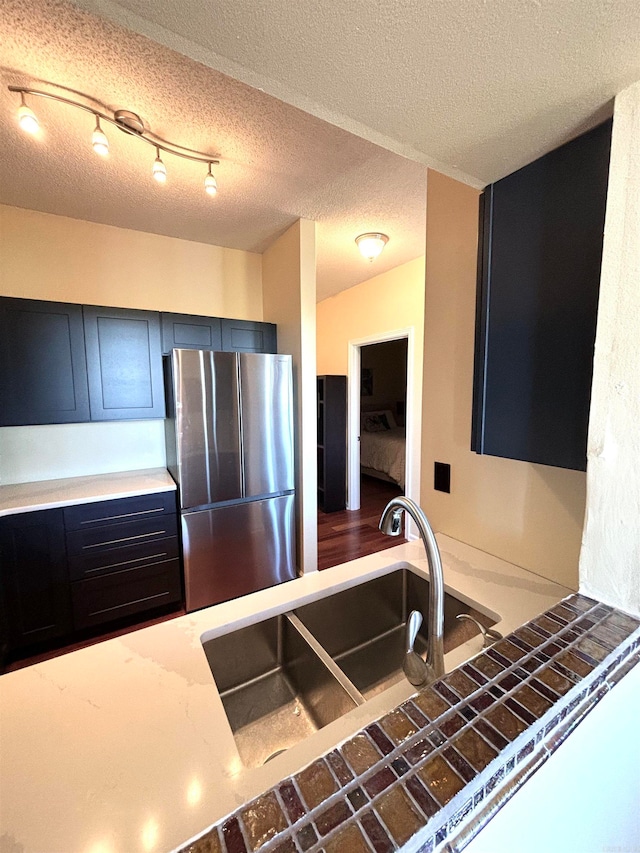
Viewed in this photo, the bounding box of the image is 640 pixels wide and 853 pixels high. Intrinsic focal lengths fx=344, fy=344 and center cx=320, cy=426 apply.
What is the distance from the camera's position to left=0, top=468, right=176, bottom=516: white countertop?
194 centimetres

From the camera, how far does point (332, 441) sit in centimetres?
422

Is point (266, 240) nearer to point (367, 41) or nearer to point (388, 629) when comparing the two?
point (367, 41)

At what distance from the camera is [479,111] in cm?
75

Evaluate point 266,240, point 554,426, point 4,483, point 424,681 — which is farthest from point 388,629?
point 266,240

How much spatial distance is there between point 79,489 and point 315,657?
1997 millimetres

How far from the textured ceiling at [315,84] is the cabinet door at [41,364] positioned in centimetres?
72

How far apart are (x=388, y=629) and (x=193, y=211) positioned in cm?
267

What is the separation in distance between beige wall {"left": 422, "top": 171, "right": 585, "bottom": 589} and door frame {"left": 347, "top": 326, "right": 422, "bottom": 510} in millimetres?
1269

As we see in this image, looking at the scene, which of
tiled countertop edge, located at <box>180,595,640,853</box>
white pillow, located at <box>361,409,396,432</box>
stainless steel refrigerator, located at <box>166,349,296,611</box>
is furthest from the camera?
white pillow, located at <box>361,409,396,432</box>

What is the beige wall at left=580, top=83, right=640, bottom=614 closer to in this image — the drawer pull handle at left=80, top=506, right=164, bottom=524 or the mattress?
the drawer pull handle at left=80, top=506, right=164, bottom=524

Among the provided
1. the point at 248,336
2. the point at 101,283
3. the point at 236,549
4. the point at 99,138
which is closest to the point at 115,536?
the point at 236,549

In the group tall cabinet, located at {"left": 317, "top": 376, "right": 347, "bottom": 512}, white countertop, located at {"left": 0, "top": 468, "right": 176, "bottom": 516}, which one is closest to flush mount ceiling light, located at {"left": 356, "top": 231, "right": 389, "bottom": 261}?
tall cabinet, located at {"left": 317, "top": 376, "right": 347, "bottom": 512}

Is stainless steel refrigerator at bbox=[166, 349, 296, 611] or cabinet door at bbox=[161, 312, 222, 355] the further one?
cabinet door at bbox=[161, 312, 222, 355]

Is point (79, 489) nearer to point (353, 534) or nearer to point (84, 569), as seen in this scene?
point (84, 569)
